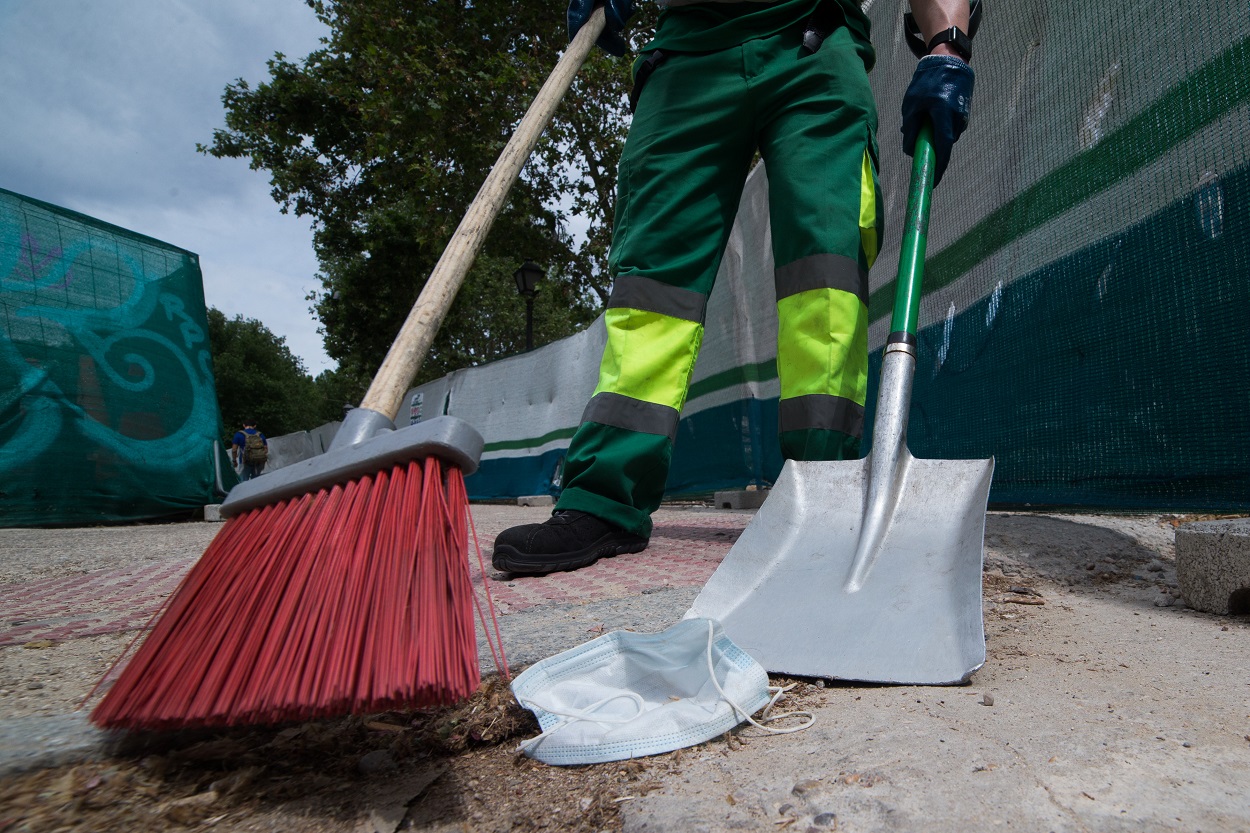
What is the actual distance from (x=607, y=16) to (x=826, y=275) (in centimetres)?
123

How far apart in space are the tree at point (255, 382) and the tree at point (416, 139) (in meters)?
21.0

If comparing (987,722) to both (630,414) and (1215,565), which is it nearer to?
(1215,565)

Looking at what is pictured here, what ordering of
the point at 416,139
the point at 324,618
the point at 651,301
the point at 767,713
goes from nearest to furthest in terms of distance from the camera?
the point at 324,618 → the point at 767,713 → the point at 651,301 → the point at 416,139

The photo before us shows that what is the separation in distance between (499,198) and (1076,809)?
140 centimetres

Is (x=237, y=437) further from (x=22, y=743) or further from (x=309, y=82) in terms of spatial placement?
(x=22, y=743)

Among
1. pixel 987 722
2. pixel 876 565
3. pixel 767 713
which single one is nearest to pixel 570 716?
pixel 767 713

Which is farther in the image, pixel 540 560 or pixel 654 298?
pixel 654 298

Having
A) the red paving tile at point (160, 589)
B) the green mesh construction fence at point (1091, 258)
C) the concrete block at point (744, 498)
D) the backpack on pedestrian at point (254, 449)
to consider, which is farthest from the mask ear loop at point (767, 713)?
the backpack on pedestrian at point (254, 449)

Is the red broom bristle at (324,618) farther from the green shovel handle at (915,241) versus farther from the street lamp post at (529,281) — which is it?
the street lamp post at (529,281)

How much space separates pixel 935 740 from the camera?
752 millimetres

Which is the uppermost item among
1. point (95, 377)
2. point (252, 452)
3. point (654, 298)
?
point (95, 377)

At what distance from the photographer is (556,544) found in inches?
68.8

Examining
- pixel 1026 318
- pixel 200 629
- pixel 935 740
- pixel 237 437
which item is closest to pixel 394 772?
pixel 200 629

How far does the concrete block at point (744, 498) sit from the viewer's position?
16.3 ft
